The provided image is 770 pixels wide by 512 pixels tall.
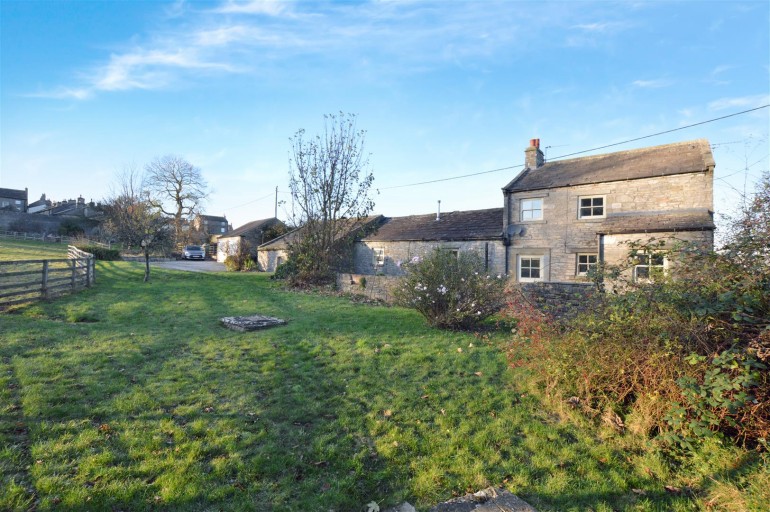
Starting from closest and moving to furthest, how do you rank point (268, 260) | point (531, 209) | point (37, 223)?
point (531, 209), point (268, 260), point (37, 223)

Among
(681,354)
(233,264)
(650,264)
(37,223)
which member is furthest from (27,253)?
(681,354)

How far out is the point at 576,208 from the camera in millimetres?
19016

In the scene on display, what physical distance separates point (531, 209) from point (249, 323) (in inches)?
642

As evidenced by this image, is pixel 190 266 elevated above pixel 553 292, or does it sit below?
below

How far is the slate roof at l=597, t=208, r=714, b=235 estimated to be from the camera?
15742mm

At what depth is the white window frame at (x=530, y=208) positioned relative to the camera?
20.1 meters

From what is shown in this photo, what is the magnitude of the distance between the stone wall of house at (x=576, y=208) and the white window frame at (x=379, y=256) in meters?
8.40

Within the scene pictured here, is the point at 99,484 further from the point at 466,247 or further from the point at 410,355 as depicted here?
the point at 466,247

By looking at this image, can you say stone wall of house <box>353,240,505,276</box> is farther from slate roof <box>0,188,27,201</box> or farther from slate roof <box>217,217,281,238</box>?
slate roof <box>0,188,27,201</box>

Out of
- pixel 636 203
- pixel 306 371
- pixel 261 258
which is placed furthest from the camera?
pixel 261 258

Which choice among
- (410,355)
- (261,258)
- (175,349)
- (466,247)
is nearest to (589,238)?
(466,247)

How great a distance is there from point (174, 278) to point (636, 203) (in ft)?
78.4

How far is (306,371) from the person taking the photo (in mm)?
6281

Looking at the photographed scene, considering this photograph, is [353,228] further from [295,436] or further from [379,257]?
[295,436]
